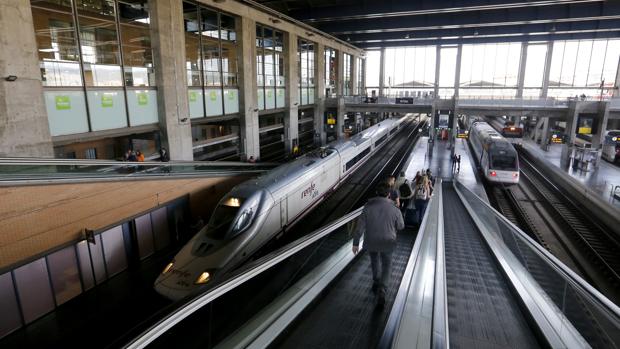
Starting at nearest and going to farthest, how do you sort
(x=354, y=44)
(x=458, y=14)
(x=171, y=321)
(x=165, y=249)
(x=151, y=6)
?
(x=171, y=321)
(x=165, y=249)
(x=151, y=6)
(x=458, y=14)
(x=354, y=44)

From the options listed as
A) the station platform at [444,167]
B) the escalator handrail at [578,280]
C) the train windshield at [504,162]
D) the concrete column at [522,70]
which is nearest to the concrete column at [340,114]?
the station platform at [444,167]

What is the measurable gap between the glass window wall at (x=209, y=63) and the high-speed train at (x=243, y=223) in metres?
6.47

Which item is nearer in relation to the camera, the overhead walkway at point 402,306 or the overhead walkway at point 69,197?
the overhead walkway at point 402,306

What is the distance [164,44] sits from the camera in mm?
14180

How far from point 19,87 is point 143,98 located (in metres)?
4.78

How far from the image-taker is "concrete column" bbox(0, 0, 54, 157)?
8.88m

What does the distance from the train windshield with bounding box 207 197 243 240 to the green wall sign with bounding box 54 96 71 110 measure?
5.91 m

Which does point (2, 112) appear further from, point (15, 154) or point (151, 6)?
point (151, 6)

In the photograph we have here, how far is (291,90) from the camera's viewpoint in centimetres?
2603

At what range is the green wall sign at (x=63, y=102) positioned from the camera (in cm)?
1065

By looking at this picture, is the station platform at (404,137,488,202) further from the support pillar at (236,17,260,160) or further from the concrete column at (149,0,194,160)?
the concrete column at (149,0,194,160)

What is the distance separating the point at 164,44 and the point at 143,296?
989cm

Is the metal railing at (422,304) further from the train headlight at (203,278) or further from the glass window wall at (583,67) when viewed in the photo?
the glass window wall at (583,67)

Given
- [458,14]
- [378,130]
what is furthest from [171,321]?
[458,14]
